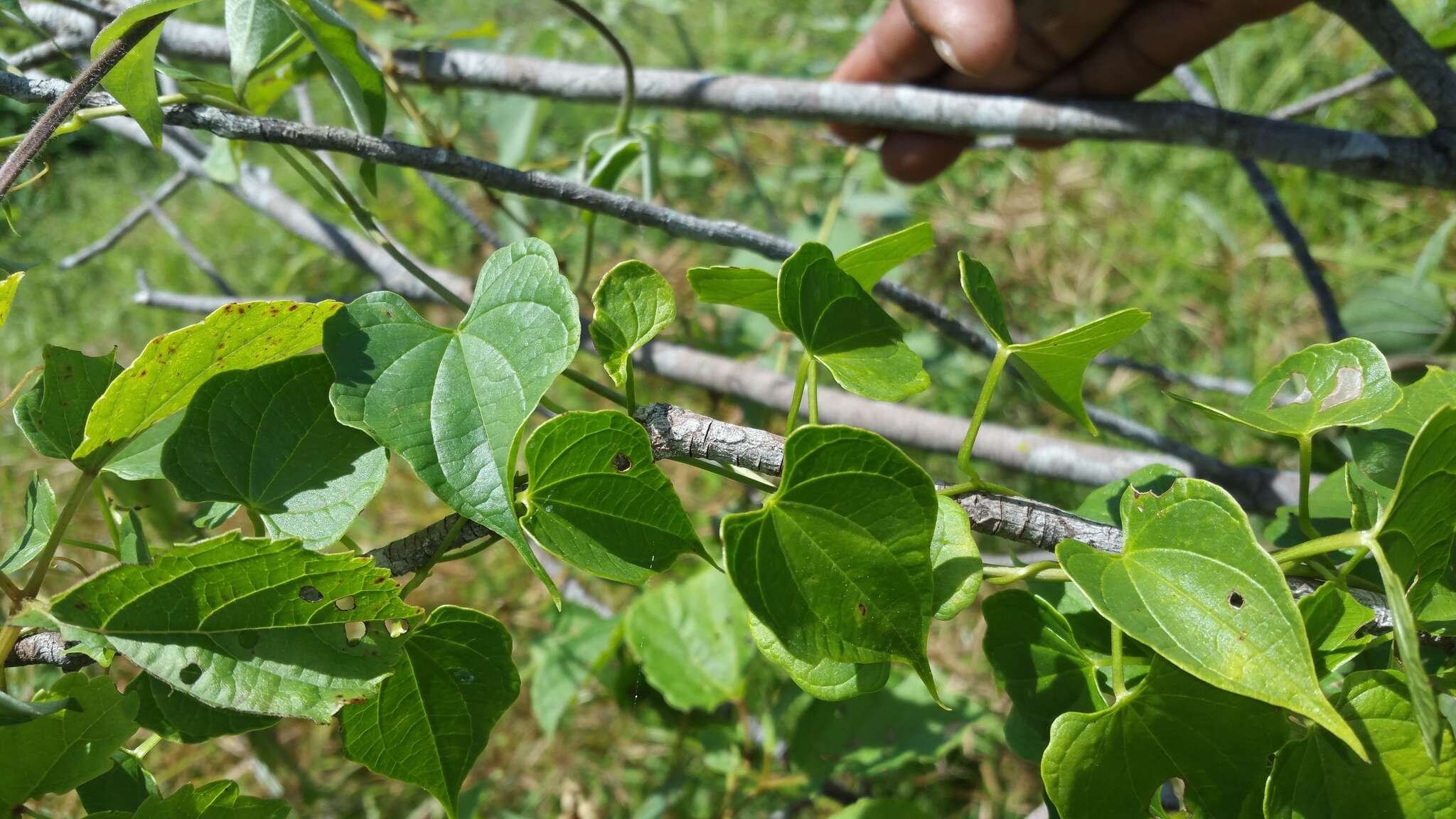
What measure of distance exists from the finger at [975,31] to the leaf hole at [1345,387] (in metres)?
0.75

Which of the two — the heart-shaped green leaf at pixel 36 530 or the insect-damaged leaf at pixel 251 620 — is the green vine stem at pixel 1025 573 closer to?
the insect-damaged leaf at pixel 251 620

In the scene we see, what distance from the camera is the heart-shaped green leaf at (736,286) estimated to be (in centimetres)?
54

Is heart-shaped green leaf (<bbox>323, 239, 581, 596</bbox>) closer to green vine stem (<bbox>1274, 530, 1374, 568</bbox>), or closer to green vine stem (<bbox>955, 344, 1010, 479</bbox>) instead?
green vine stem (<bbox>955, 344, 1010, 479</bbox>)

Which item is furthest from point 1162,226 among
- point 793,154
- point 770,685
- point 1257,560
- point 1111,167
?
point 1257,560

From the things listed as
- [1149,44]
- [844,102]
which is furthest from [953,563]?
[1149,44]

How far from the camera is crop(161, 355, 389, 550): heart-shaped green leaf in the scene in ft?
1.77

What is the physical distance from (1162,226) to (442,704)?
231 cm

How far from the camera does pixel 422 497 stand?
2.13m

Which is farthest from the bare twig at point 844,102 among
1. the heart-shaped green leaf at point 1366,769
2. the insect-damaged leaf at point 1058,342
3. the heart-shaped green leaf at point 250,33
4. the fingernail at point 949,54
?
the heart-shaped green leaf at point 1366,769

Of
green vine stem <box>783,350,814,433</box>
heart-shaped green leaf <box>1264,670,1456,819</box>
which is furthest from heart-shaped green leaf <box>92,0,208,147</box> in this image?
heart-shaped green leaf <box>1264,670,1456,819</box>

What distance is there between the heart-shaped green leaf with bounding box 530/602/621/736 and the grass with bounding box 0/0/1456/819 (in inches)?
2.4

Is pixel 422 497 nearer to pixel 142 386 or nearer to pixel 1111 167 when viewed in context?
pixel 142 386

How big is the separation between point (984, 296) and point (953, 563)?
16cm

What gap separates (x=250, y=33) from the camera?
2.44 ft
